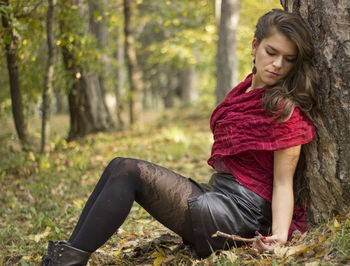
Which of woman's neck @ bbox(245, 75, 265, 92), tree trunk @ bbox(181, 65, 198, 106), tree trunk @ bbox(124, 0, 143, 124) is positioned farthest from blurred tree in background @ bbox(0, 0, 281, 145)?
tree trunk @ bbox(181, 65, 198, 106)

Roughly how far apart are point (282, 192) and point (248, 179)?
0.22 metres

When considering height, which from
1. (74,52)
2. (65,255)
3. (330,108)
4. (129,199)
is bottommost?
(65,255)

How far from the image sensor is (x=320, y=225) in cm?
237

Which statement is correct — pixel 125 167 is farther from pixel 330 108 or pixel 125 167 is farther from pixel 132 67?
pixel 132 67

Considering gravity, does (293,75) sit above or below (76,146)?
above

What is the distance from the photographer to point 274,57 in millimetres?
Result: 2293

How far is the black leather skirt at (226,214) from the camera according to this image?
2.26 metres

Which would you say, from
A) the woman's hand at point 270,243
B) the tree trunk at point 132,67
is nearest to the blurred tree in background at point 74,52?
the tree trunk at point 132,67

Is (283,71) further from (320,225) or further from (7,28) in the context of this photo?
(7,28)

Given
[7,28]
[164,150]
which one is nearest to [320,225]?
[164,150]

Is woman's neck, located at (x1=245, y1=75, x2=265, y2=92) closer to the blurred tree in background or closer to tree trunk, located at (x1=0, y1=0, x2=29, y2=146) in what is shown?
the blurred tree in background

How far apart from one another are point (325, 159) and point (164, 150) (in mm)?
4071

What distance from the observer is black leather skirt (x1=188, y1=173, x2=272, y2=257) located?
7.41 ft

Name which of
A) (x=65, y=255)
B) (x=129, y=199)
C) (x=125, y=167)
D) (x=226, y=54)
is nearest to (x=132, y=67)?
(x=226, y=54)
